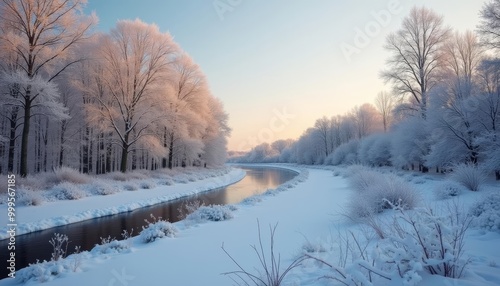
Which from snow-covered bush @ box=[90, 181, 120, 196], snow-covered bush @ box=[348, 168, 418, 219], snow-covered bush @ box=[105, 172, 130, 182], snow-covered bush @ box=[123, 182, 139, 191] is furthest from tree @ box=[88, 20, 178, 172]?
snow-covered bush @ box=[348, 168, 418, 219]

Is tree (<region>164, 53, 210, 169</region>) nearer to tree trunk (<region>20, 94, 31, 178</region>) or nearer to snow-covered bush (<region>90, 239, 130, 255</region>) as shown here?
tree trunk (<region>20, 94, 31, 178</region>)

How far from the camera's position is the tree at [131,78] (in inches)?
681

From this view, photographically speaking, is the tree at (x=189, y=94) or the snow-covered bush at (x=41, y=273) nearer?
the snow-covered bush at (x=41, y=273)

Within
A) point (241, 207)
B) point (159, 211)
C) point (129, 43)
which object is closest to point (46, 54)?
point (129, 43)

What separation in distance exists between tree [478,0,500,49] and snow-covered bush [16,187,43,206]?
21808mm

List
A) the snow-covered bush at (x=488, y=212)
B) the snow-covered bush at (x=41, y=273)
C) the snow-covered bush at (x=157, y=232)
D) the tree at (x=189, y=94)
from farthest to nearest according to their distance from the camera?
1. the tree at (x=189, y=94)
2. the snow-covered bush at (x=157, y=232)
3. the snow-covered bush at (x=488, y=212)
4. the snow-covered bush at (x=41, y=273)

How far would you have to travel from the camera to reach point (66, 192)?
1055 cm

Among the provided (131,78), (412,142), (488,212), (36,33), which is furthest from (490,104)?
(36,33)

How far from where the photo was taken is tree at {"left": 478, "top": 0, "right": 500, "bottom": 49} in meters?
12.2

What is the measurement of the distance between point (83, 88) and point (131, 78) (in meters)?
3.11

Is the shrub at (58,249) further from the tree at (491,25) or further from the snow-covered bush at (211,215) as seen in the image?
the tree at (491,25)

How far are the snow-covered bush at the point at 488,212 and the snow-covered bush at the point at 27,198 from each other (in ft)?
42.3

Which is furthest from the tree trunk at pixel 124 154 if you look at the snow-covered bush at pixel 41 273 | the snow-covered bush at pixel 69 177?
the snow-covered bush at pixel 41 273

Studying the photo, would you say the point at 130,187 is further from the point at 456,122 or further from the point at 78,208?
the point at 456,122
